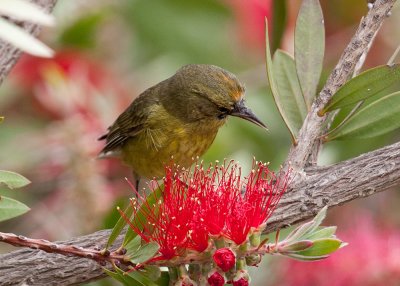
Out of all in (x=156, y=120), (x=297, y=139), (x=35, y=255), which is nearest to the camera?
(x=35, y=255)

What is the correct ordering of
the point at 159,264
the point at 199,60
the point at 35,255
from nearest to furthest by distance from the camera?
1. the point at 159,264
2. the point at 35,255
3. the point at 199,60

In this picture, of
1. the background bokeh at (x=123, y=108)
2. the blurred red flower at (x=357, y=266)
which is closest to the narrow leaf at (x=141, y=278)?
the background bokeh at (x=123, y=108)

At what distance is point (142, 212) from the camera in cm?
232

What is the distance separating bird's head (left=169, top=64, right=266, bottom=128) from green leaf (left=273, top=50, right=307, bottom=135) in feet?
1.48

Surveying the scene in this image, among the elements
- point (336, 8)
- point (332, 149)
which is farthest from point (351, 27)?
point (332, 149)

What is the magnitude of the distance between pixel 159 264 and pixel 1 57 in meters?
1.27

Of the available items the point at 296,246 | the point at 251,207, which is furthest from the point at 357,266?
the point at 296,246

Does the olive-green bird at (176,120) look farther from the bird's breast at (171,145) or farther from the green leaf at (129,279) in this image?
the green leaf at (129,279)

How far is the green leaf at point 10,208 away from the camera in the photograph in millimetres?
2426

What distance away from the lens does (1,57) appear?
3.22 meters

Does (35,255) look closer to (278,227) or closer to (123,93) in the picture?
(278,227)

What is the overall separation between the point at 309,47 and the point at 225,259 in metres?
0.96

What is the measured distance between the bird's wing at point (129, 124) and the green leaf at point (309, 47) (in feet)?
4.79

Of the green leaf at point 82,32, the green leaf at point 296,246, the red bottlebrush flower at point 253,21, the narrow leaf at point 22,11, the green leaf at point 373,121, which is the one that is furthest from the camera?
the red bottlebrush flower at point 253,21
